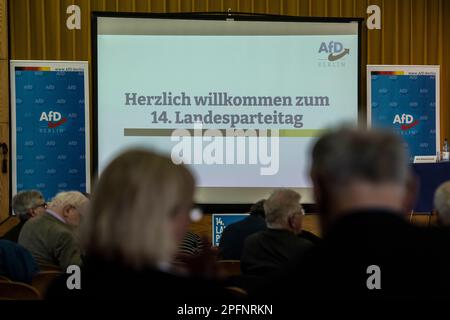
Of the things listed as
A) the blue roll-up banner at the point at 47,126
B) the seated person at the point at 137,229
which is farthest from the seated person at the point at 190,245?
the seated person at the point at 137,229

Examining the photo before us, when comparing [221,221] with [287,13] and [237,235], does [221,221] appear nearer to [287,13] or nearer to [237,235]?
[237,235]

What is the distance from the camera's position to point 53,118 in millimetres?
8438

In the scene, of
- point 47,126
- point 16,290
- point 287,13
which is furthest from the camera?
point 287,13

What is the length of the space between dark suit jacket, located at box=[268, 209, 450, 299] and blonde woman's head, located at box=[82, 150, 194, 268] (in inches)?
9.6

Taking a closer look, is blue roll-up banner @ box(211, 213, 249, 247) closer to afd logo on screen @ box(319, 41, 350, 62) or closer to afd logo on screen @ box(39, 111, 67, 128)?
afd logo on screen @ box(319, 41, 350, 62)

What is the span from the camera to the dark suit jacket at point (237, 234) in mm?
5094

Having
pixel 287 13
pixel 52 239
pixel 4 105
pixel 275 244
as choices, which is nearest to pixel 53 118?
pixel 4 105

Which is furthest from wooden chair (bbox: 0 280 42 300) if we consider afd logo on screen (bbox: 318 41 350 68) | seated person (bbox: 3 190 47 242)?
afd logo on screen (bbox: 318 41 350 68)

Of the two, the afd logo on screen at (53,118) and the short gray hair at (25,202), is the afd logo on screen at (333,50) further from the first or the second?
the short gray hair at (25,202)

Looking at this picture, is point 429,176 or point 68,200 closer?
point 68,200

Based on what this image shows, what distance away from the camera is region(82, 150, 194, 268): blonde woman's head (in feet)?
4.31

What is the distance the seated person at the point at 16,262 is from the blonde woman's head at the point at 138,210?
107 inches

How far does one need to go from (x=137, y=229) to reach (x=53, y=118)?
7.41 m
